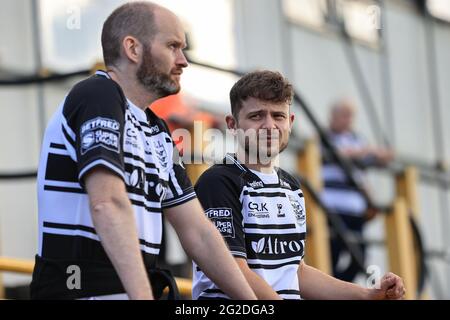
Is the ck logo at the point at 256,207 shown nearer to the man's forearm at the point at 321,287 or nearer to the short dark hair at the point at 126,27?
the man's forearm at the point at 321,287

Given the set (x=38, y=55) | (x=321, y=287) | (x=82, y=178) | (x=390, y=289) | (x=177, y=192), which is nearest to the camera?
(x=82, y=178)

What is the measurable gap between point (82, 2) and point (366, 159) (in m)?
2.70

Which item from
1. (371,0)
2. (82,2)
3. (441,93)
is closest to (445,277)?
(441,93)

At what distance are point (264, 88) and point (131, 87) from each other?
2.01ft

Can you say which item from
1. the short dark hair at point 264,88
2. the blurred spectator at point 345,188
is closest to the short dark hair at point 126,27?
the short dark hair at point 264,88

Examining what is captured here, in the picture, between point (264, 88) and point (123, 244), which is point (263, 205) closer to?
point (264, 88)

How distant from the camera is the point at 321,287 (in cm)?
424

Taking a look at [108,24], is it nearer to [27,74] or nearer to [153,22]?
[153,22]

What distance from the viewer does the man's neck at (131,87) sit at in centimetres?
370

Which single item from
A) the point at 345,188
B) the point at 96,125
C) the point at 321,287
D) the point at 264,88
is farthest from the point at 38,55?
the point at 96,125

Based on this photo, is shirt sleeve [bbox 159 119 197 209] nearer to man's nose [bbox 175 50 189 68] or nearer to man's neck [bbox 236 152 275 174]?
man's nose [bbox 175 50 189 68]

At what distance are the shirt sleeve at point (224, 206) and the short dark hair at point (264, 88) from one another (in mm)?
287

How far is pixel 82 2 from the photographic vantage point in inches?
323

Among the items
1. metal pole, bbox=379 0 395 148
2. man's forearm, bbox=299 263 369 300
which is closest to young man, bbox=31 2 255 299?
man's forearm, bbox=299 263 369 300
